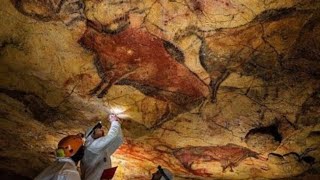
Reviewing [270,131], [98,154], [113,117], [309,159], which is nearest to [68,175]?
[98,154]

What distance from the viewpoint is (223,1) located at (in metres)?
3.26

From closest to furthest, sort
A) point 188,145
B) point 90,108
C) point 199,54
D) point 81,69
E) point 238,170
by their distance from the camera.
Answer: point 199,54, point 81,69, point 90,108, point 188,145, point 238,170

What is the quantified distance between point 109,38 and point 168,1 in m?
0.82

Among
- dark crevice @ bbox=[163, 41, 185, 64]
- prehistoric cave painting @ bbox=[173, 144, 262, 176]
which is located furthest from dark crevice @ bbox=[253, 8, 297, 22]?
prehistoric cave painting @ bbox=[173, 144, 262, 176]

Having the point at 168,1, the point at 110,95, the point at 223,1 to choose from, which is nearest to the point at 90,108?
the point at 110,95

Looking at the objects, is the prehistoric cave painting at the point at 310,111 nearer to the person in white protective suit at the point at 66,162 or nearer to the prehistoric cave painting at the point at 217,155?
the prehistoric cave painting at the point at 217,155

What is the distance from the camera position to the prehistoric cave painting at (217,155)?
5.14 m

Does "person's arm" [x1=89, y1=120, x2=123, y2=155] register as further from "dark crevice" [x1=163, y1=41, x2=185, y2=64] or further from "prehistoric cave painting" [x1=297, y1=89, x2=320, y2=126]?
"prehistoric cave painting" [x1=297, y1=89, x2=320, y2=126]

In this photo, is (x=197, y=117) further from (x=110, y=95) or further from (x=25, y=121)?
(x=25, y=121)

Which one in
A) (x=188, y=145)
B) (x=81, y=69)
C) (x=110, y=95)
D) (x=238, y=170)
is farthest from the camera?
(x=238, y=170)

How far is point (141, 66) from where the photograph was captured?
4.04 meters

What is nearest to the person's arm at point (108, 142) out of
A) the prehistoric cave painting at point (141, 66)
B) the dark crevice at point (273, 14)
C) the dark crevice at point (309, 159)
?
the prehistoric cave painting at point (141, 66)

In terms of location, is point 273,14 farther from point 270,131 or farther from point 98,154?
point 98,154

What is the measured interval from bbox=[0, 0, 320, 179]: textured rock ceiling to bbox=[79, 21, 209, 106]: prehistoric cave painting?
1 centimetres
